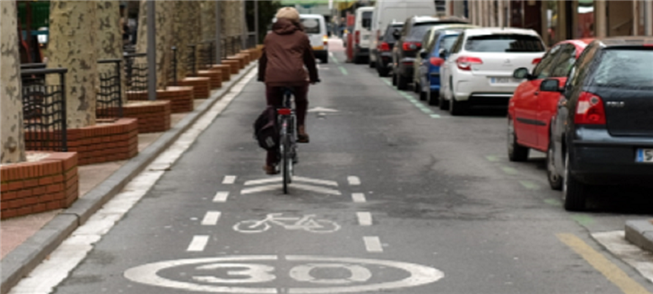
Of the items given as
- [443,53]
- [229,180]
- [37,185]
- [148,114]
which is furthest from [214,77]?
[37,185]

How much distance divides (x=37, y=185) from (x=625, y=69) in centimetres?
453

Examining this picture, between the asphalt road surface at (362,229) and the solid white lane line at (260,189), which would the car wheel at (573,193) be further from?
the solid white lane line at (260,189)

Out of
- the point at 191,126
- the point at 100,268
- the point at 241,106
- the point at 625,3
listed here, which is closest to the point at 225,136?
the point at 191,126

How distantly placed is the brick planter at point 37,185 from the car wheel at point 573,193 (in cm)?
385

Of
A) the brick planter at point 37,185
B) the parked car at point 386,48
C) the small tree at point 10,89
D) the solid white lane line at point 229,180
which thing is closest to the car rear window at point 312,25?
the parked car at point 386,48

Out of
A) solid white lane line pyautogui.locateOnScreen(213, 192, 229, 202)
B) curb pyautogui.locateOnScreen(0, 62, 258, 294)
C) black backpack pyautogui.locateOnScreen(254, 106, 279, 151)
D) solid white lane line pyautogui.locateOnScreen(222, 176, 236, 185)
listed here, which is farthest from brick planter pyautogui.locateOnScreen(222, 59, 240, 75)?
solid white lane line pyautogui.locateOnScreen(213, 192, 229, 202)

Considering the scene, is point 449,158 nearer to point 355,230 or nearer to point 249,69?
point 355,230

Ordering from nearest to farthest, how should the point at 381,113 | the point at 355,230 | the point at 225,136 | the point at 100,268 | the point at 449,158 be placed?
the point at 100,268
the point at 355,230
the point at 449,158
the point at 225,136
the point at 381,113

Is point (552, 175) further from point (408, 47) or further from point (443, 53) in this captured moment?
point (408, 47)

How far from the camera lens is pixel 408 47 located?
32875 mm

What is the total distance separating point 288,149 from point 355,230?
2615 millimetres

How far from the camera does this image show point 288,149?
517 inches

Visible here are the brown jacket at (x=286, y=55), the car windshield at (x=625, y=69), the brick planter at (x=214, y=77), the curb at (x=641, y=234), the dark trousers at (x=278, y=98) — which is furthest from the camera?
the brick planter at (x=214, y=77)

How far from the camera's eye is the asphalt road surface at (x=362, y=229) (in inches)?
333
